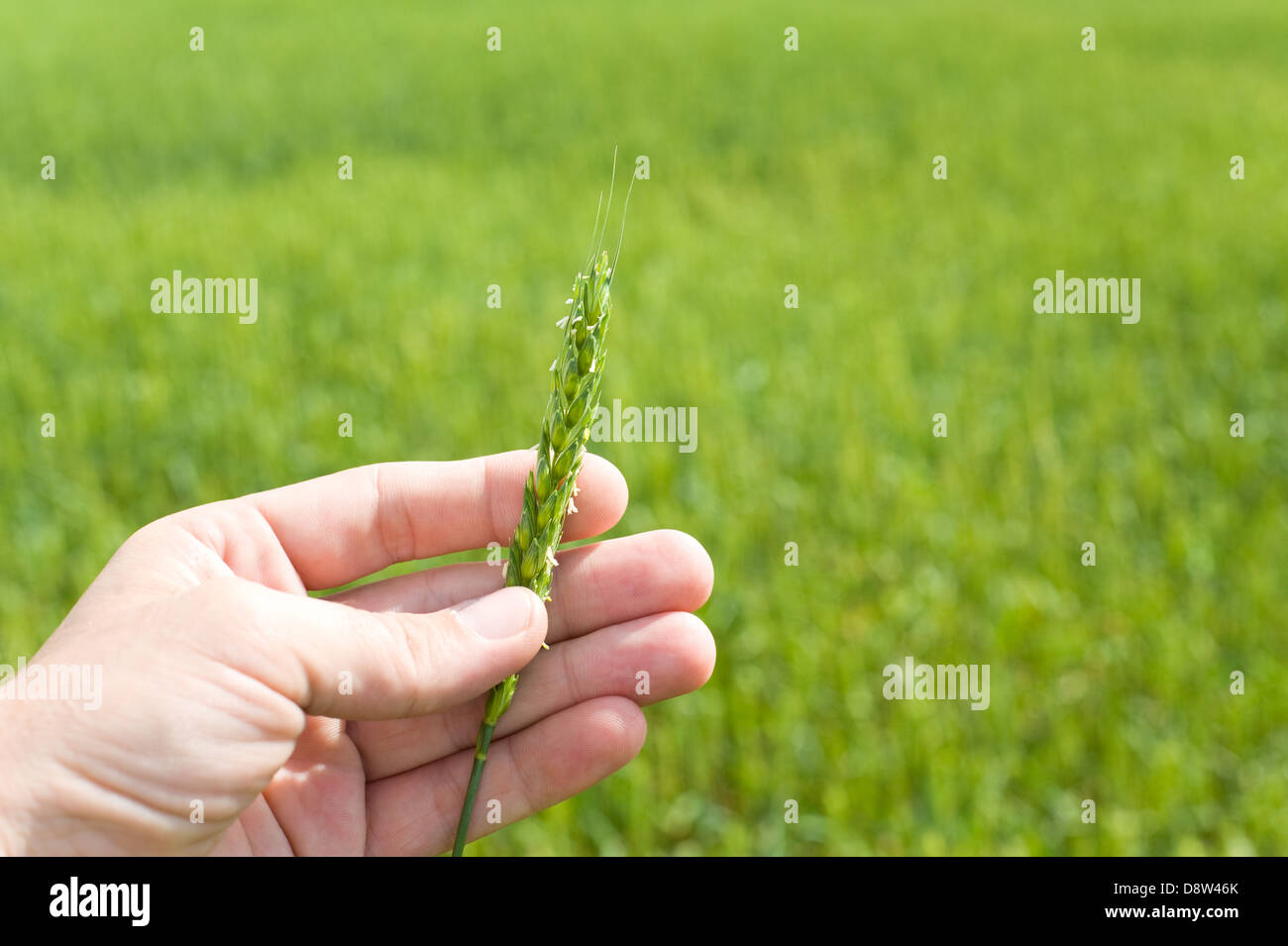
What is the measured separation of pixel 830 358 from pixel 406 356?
8.61 ft

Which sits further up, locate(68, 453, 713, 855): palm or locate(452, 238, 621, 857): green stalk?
locate(452, 238, 621, 857): green stalk

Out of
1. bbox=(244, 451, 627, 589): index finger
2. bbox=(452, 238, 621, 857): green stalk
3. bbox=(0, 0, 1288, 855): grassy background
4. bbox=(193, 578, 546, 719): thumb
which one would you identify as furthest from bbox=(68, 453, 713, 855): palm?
bbox=(0, 0, 1288, 855): grassy background

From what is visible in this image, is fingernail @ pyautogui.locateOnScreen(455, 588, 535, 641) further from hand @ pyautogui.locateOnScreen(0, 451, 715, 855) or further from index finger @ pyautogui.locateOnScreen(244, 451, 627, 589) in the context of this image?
index finger @ pyautogui.locateOnScreen(244, 451, 627, 589)

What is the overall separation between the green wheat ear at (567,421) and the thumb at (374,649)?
0.12 m

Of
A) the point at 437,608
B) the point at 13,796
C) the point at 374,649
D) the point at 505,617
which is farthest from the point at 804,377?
the point at 13,796

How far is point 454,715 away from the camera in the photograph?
7.94 feet

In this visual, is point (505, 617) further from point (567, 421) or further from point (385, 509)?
point (385, 509)

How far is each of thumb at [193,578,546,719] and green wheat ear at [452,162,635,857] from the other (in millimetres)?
120

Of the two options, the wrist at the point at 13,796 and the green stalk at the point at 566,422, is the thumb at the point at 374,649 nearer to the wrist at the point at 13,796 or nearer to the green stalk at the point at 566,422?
the green stalk at the point at 566,422

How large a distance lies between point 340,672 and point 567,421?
62cm

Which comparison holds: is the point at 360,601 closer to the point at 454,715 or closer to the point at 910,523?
the point at 454,715

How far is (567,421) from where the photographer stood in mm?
1689

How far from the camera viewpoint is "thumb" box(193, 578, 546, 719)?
182 cm

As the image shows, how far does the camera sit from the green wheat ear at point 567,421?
65.1 inches
